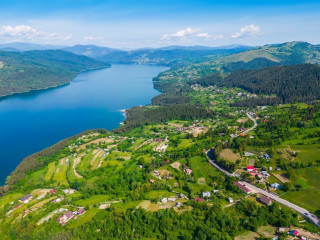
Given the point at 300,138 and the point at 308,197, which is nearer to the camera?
the point at 308,197

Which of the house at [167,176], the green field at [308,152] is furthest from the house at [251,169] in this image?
the house at [167,176]

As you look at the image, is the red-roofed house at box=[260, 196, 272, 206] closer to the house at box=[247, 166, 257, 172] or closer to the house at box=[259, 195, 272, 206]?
the house at box=[259, 195, 272, 206]

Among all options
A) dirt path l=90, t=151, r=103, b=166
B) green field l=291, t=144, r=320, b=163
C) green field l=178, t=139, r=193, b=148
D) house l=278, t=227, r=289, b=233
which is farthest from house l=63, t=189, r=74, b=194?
green field l=291, t=144, r=320, b=163

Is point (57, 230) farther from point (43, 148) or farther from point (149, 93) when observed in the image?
point (149, 93)

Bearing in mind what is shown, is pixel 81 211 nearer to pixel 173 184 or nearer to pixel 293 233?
pixel 173 184

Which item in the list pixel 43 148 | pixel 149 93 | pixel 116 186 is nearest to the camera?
pixel 116 186

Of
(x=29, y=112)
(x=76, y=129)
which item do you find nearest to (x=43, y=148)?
(x=76, y=129)

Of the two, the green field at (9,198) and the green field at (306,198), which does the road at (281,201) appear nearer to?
the green field at (306,198)
